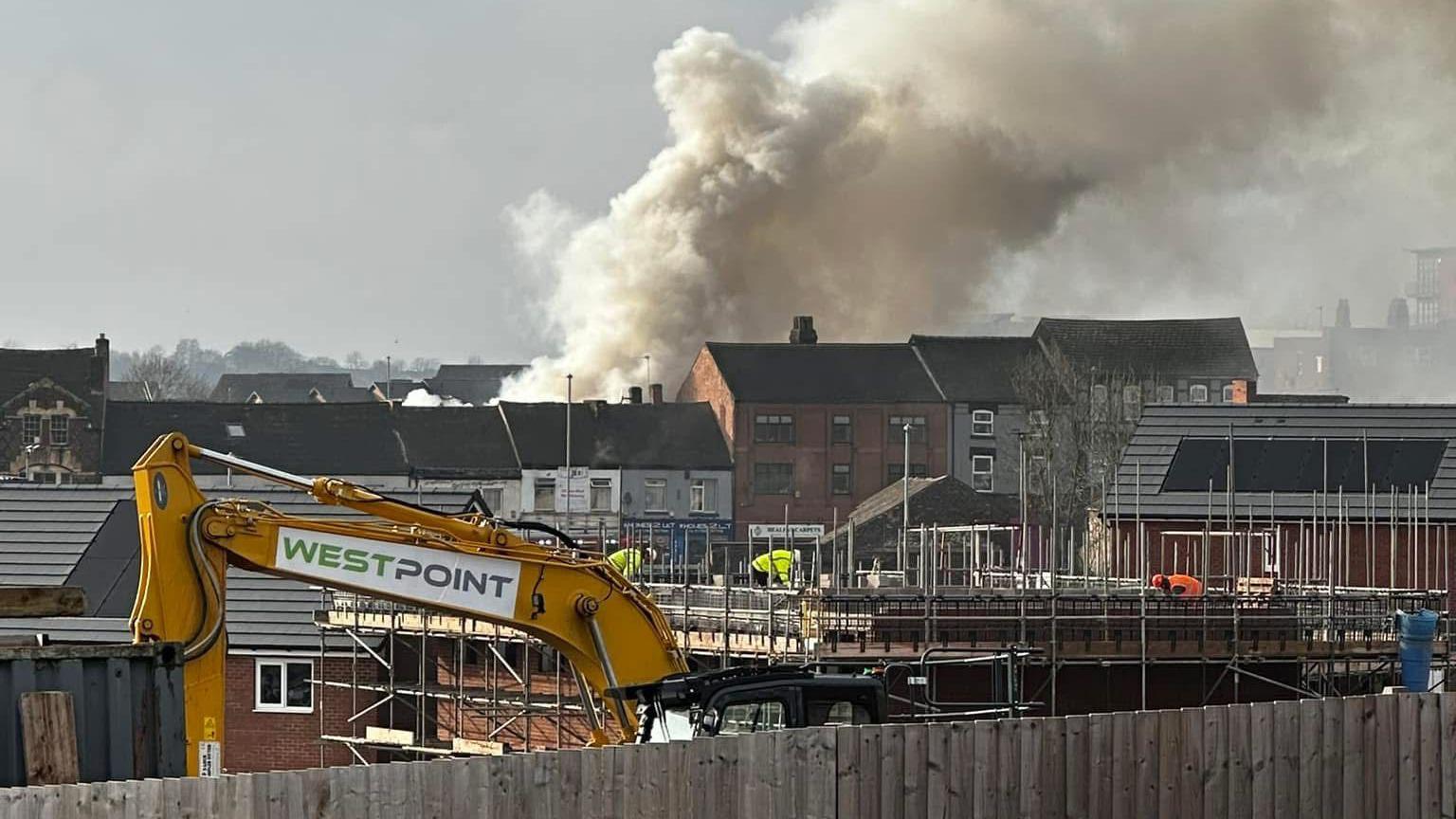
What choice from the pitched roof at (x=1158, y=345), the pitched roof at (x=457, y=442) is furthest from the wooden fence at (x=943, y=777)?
the pitched roof at (x=1158, y=345)

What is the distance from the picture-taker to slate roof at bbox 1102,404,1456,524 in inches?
1962

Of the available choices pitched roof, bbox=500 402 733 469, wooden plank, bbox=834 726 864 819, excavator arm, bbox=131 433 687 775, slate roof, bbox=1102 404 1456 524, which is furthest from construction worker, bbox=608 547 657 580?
pitched roof, bbox=500 402 733 469

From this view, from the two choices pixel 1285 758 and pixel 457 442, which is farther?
pixel 457 442

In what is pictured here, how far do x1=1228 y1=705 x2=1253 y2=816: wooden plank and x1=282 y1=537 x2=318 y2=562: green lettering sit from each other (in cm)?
809

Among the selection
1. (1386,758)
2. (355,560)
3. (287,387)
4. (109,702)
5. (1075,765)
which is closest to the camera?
(1075,765)

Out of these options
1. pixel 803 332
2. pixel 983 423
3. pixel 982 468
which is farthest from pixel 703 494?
pixel 803 332

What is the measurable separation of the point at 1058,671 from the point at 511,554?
1418cm

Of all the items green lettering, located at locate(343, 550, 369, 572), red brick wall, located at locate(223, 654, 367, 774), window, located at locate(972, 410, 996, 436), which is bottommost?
red brick wall, located at locate(223, 654, 367, 774)

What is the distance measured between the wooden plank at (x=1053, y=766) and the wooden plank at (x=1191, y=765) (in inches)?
30.9

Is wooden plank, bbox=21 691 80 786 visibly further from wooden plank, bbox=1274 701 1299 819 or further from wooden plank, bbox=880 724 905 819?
wooden plank, bbox=1274 701 1299 819

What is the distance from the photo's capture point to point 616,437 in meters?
94.6

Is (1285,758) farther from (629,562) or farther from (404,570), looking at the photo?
(629,562)

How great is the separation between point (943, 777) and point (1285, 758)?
2.35 metres

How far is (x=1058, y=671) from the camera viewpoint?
3306 cm
